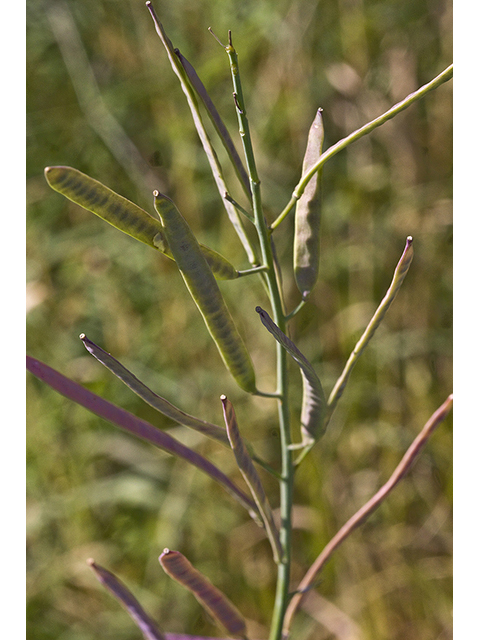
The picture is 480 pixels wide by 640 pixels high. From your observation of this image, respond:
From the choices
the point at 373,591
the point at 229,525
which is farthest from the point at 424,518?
the point at 229,525

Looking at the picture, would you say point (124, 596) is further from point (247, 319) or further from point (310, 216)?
point (247, 319)

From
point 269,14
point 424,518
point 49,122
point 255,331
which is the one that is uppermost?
point 269,14

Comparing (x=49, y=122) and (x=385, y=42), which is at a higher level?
(x=385, y=42)

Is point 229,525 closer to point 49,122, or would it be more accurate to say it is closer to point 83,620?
point 83,620

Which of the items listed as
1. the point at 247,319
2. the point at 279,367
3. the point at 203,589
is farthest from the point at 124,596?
the point at 247,319

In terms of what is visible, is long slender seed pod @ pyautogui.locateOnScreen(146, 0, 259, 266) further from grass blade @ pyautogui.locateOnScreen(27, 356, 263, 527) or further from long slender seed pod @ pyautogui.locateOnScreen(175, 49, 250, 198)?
grass blade @ pyautogui.locateOnScreen(27, 356, 263, 527)

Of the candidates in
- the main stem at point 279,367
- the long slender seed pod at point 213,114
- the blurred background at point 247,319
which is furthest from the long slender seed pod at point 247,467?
the blurred background at point 247,319
